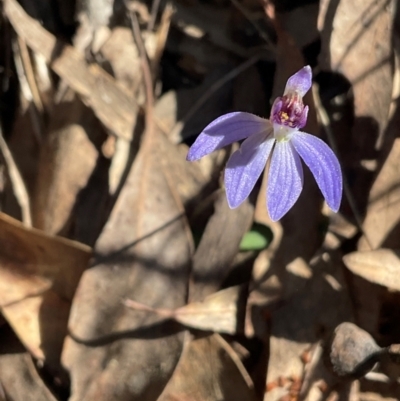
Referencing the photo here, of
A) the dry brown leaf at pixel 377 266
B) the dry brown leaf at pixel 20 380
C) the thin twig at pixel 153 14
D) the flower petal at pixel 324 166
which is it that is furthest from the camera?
the thin twig at pixel 153 14

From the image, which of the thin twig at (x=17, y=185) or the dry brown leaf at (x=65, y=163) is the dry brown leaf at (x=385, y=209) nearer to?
the dry brown leaf at (x=65, y=163)

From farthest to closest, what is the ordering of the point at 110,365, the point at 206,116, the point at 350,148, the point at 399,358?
1. the point at 206,116
2. the point at 350,148
3. the point at 110,365
4. the point at 399,358

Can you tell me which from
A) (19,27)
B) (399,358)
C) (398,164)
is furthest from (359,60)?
(19,27)

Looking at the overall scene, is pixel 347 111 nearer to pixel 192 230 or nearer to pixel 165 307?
pixel 192 230

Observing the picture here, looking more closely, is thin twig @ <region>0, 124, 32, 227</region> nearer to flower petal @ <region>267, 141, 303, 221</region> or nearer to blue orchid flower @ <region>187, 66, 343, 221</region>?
blue orchid flower @ <region>187, 66, 343, 221</region>

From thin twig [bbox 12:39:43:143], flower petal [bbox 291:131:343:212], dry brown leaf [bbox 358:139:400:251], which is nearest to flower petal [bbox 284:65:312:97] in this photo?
flower petal [bbox 291:131:343:212]

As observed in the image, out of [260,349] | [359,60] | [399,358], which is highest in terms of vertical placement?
[359,60]

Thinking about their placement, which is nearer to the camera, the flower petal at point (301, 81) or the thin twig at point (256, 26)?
the flower petal at point (301, 81)

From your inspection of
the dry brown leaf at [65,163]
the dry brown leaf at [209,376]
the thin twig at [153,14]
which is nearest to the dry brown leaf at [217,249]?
the dry brown leaf at [209,376]
